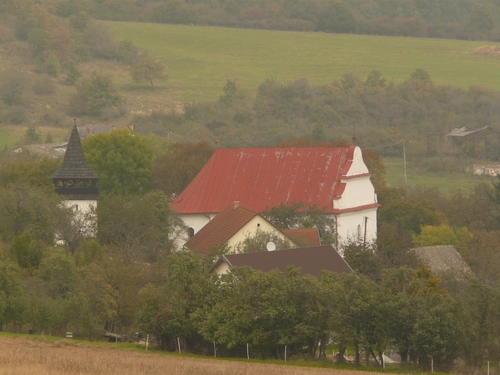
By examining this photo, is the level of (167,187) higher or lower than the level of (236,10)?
lower

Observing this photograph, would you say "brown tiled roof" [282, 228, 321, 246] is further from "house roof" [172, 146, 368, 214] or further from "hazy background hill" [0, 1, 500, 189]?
"hazy background hill" [0, 1, 500, 189]

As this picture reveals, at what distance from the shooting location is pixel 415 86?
128 metres

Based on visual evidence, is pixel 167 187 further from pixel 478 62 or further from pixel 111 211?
pixel 478 62

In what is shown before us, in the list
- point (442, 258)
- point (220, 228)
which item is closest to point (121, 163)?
point (220, 228)

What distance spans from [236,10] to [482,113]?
6011 centimetres

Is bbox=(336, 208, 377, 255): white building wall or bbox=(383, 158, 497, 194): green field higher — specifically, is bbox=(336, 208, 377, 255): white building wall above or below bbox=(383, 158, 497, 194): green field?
below

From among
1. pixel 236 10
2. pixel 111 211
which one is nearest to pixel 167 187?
→ pixel 111 211

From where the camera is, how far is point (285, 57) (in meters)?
145

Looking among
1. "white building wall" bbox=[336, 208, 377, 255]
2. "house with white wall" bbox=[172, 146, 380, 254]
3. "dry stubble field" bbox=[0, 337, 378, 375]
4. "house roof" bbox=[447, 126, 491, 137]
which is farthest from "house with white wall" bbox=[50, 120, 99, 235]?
"house roof" bbox=[447, 126, 491, 137]

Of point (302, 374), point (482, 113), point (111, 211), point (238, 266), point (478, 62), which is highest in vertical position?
point (478, 62)

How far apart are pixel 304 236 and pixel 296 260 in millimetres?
7035

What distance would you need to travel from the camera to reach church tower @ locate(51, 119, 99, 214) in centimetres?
5520

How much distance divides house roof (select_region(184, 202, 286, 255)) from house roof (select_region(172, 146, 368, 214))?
7.91ft

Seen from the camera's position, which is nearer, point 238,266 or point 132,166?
point 238,266
